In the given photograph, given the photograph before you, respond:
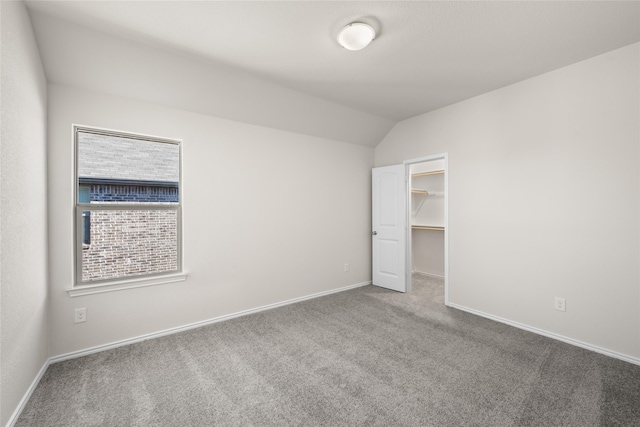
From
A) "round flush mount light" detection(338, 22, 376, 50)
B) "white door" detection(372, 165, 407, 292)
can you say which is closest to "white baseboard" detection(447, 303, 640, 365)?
"white door" detection(372, 165, 407, 292)

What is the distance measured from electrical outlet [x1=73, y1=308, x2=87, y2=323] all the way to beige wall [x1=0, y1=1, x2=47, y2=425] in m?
0.24

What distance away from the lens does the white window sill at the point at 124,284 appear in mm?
2459

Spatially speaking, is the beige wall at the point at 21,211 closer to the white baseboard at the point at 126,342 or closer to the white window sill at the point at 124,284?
the white baseboard at the point at 126,342

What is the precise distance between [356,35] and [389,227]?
9.63ft

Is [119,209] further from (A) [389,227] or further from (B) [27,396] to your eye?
(A) [389,227]

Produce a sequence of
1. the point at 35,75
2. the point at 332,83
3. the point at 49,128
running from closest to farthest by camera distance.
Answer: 1. the point at 35,75
2. the point at 49,128
3. the point at 332,83

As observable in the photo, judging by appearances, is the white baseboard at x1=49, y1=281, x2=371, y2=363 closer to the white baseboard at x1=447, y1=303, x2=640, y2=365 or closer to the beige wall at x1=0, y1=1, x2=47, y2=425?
the beige wall at x1=0, y1=1, x2=47, y2=425

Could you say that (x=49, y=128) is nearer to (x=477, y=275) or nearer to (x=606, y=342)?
(x=477, y=275)

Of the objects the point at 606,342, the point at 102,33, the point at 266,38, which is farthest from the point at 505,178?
the point at 102,33

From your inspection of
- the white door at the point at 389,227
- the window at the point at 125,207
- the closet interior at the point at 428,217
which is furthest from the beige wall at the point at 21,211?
the closet interior at the point at 428,217

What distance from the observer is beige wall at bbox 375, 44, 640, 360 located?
238 cm

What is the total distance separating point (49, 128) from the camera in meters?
2.36

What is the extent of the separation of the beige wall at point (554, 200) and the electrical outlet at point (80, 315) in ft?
13.1

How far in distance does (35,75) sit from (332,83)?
2464 mm
